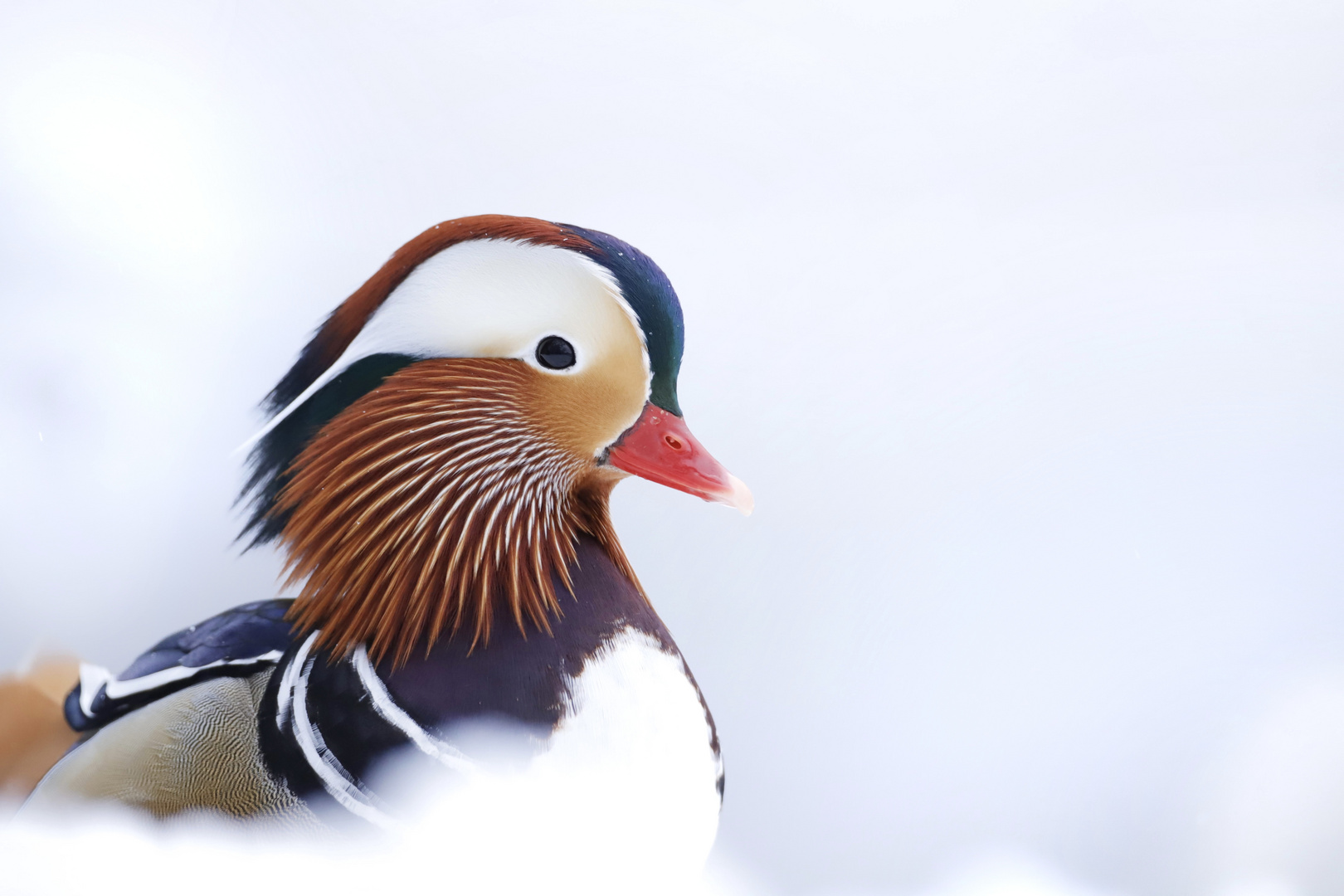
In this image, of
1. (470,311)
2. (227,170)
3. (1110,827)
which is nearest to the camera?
(470,311)

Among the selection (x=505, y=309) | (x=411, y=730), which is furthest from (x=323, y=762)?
(x=505, y=309)

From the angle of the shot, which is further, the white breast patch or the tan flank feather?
the tan flank feather

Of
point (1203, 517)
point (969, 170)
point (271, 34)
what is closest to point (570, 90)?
point (271, 34)

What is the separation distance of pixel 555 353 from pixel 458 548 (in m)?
0.12

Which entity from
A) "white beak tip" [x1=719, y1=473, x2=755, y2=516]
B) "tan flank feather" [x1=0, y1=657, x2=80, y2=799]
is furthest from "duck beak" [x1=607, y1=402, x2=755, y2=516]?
"tan flank feather" [x1=0, y1=657, x2=80, y2=799]

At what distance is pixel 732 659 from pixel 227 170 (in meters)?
0.65

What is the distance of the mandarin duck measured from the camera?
49 cm

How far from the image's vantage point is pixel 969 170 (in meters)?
0.97

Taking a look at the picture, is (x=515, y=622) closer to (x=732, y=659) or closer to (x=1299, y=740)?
(x=732, y=659)

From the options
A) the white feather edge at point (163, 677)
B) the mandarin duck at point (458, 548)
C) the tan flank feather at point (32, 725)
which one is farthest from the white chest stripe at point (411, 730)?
the tan flank feather at point (32, 725)

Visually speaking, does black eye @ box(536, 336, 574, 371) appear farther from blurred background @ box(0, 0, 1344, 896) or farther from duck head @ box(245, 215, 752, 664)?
blurred background @ box(0, 0, 1344, 896)

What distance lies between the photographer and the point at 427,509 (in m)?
0.52

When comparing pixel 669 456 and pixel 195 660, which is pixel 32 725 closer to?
pixel 195 660

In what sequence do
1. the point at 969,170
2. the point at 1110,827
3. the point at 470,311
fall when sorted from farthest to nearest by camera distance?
the point at 969,170, the point at 1110,827, the point at 470,311
